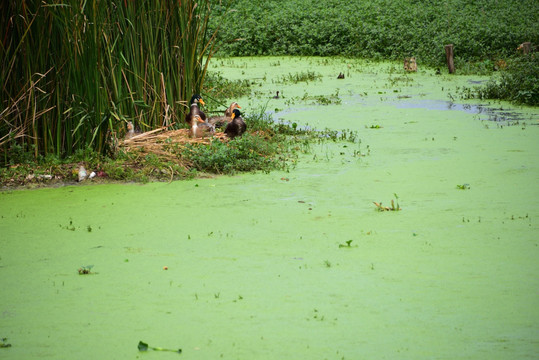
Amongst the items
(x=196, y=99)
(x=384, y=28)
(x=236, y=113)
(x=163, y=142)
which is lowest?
(x=163, y=142)

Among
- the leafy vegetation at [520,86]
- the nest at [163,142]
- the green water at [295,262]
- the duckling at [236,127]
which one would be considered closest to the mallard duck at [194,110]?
the nest at [163,142]

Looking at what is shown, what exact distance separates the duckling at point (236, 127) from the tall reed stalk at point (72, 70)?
0.68 meters

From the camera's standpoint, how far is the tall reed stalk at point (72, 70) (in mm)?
5020

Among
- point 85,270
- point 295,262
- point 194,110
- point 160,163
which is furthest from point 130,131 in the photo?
point 295,262

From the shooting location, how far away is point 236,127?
19.5ft

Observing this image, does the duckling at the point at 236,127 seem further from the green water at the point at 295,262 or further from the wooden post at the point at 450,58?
the wooden post at the point at 450,58

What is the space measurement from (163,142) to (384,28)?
800 cm

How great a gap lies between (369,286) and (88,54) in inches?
→ 112

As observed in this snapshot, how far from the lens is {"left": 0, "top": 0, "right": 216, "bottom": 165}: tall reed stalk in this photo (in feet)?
16.5

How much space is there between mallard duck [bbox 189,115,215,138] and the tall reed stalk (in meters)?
0.37

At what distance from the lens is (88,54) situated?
510 cm

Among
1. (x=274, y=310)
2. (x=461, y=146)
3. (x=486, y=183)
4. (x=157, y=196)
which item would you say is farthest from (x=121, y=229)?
(x=461, y=146)

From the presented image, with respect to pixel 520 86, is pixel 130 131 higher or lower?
lower

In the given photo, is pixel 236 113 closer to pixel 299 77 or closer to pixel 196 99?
pixel 196 99
